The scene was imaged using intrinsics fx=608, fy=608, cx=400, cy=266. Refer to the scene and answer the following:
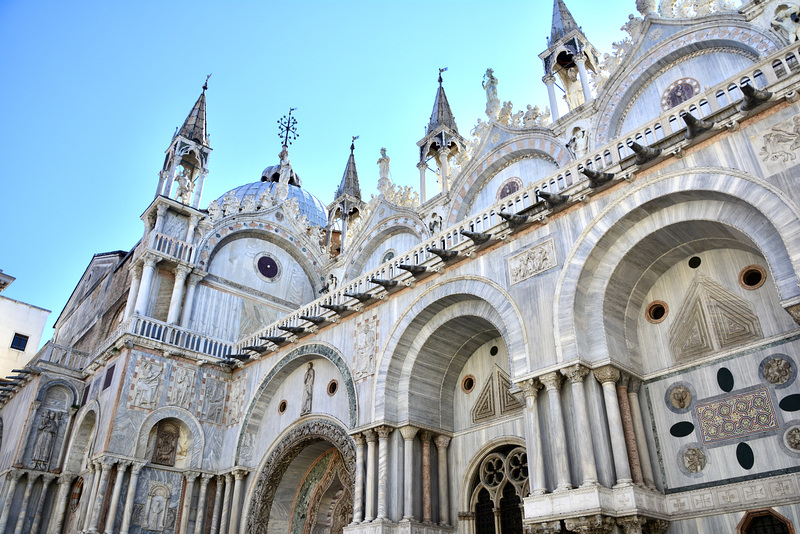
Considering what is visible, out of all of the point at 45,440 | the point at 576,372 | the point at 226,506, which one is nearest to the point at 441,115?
the point at 576,372

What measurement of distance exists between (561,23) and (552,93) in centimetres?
234

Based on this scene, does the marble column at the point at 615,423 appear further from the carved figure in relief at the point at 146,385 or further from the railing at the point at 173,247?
the railing at the point at 173,247

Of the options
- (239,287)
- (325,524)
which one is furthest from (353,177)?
(325,524)

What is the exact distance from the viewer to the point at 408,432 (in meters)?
12.2

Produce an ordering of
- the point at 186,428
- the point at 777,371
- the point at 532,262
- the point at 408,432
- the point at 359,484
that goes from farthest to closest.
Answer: the point at 186,428 < the point at 359,484 < the point at 408,432 < the point at 532,262 < the point at 777,371

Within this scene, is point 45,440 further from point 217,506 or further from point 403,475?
point 403,475

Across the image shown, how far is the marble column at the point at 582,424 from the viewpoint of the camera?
8.66m

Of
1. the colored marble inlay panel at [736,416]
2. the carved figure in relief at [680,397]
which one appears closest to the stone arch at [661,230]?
the carved figure in relief at [680,397]

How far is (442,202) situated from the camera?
1770 cm

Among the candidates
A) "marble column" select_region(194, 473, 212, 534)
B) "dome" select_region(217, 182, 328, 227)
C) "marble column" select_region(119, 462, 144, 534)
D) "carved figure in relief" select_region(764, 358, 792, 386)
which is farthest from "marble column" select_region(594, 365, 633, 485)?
"dome" select_region(217, 182, 328, 227)

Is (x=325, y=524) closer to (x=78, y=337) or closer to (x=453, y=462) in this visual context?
(x=453, y=462)

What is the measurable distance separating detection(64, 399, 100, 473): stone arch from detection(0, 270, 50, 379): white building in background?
15490 millimetres

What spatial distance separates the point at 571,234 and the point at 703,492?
173 inches

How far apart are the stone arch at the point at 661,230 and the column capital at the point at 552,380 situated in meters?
0.32
